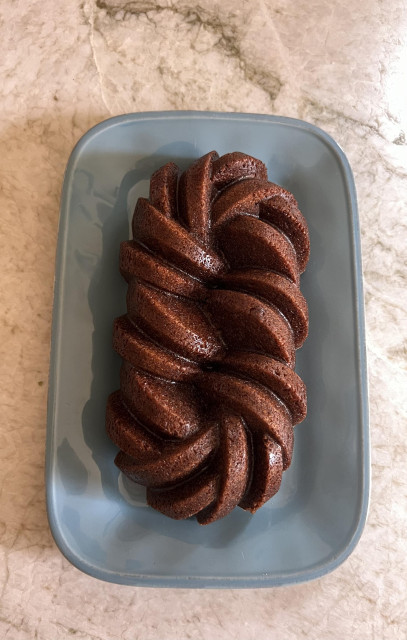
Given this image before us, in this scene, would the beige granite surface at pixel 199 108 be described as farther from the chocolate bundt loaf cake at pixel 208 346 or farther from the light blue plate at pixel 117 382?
the chocolate bundt loaf cake at pixel 208 346

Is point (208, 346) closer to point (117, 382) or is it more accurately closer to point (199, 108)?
point (117, 382)

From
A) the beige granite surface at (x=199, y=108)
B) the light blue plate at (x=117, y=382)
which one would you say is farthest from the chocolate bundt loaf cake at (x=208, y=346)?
the beige granite surface at (x=199, y=108)

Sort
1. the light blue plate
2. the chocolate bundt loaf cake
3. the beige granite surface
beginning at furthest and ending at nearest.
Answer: the beige granite surface → the light blue plate → the chocolate bundt loaf cake

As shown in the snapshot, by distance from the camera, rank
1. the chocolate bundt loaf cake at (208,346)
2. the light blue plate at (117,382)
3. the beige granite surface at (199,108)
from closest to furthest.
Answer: the chocolate bundt loaf cake at (208,346)
the light blue plate at (117,382)
the beige granite surface at (199,108)

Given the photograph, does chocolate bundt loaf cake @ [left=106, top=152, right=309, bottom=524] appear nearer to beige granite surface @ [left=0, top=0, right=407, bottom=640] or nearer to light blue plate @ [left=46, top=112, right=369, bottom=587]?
light blue plate @ [left=46, top=112, right=369, bottom=587]

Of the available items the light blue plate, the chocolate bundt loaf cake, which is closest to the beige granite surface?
the light blue plate

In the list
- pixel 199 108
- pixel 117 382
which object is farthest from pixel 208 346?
pixel 199 108

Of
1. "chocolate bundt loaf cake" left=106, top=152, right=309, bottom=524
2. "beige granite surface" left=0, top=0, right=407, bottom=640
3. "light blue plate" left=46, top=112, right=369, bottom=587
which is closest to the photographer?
"chocolate bundt loaf cake" left=106, top=152, right=309, bottom=524
